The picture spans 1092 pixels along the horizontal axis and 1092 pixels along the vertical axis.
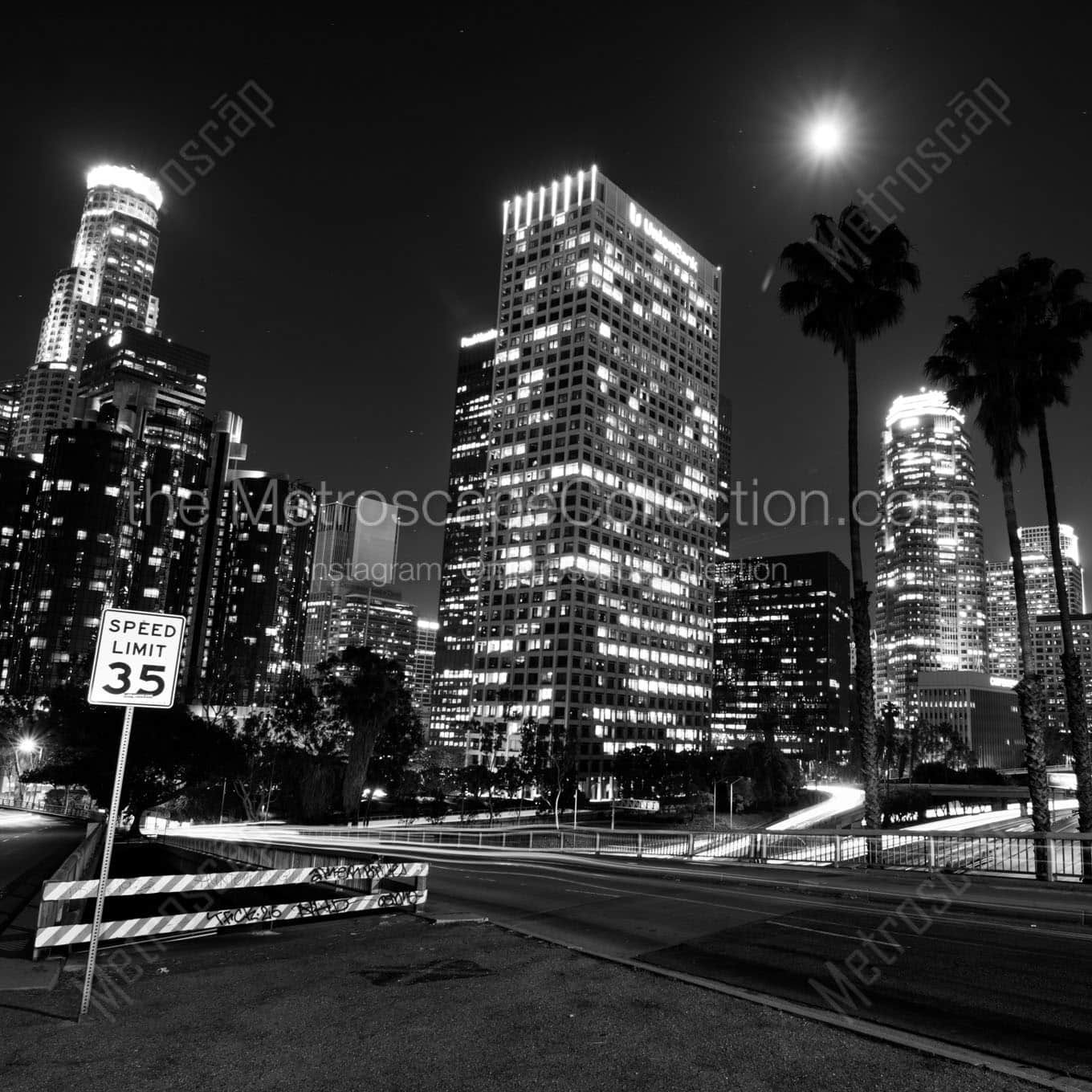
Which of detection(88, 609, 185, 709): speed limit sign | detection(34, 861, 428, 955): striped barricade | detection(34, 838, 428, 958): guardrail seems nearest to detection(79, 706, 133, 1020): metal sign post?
detection(88, 609, 185, 709): speed limit sign

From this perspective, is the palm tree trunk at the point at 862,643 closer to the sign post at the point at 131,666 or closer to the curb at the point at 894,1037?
the curb at the point at 894,1037

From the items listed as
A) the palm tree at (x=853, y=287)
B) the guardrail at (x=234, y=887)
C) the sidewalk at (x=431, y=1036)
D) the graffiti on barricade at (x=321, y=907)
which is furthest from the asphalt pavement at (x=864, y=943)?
the palm tree at (x=853, y=287)

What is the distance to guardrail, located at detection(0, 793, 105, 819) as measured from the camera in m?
62.1

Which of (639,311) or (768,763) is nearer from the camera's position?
(768,763)

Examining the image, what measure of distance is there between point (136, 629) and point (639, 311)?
193 metres

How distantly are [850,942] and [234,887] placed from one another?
36.2 ft

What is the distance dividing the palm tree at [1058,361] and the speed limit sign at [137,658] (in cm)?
2956

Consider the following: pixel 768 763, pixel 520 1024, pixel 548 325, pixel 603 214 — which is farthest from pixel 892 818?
pixel 603 214

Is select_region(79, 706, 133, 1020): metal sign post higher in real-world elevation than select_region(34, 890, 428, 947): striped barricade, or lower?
higher

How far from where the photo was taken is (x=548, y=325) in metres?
185

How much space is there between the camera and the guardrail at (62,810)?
6209 cm

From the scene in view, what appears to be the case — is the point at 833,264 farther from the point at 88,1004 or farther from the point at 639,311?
the point at 639,311

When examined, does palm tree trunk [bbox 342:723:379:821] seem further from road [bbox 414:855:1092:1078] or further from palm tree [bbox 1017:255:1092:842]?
palm tree [bbox 1017:255:1092:842]

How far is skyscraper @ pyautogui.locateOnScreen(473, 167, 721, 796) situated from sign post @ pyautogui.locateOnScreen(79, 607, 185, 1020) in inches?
6110
